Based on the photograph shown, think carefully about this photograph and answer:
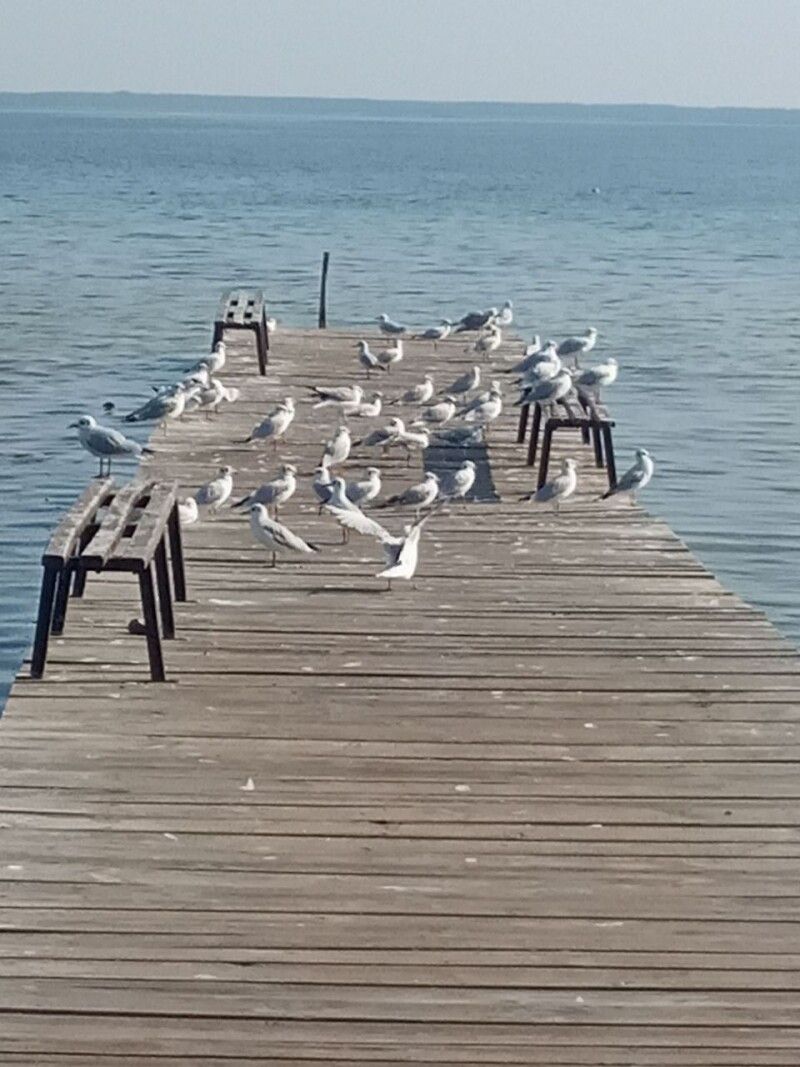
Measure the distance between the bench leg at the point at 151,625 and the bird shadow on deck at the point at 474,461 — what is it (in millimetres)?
5325

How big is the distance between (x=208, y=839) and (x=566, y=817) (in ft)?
3.71

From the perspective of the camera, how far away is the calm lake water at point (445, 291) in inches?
765

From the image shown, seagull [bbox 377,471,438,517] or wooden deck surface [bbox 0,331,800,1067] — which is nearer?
wooden deck surface [bbox 0,331,800,1067]

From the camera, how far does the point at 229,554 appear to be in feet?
37.1

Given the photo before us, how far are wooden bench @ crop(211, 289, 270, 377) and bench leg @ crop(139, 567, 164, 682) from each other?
40.1 feet

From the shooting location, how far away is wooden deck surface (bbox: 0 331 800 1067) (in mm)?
5441

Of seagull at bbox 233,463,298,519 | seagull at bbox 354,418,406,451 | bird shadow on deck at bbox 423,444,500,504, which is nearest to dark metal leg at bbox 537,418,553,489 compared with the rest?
bird shadow on deck at bbox 423,444,500,504

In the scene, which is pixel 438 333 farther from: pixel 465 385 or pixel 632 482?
pixel 632 482

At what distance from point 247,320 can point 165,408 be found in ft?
16.9

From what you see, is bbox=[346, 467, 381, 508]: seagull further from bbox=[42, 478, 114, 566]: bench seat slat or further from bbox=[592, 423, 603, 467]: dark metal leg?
bbox=[42, 478, 114, 566]: bench seat slat

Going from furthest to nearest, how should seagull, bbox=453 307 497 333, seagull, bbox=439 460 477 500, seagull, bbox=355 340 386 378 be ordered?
1. seagull, bbox=453 307 497 333
2. seagull, bbox=355 340 386 378
3. seagull, bbox=439 460 477 500

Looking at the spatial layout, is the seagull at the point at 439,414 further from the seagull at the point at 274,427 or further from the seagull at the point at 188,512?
the seagull at the point at 188,512

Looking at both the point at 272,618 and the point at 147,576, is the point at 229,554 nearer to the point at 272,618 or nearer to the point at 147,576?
the point at 272,618

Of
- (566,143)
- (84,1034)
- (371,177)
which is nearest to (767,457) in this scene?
(84,1034)
